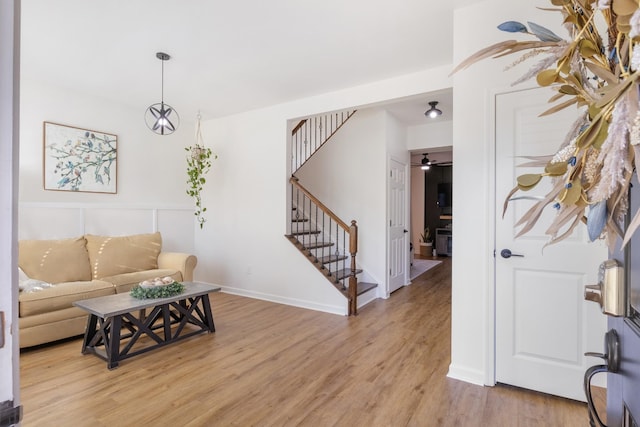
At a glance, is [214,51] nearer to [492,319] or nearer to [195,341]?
[195,341]

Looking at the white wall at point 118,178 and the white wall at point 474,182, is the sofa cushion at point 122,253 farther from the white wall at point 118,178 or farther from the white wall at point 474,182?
the white wall at point 474,182

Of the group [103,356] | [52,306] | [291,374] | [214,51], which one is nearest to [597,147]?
[291,374]

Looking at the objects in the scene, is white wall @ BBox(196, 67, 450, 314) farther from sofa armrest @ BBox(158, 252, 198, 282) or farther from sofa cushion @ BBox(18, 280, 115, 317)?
sofa cushion @ BBox(18, 280, 115, 317)

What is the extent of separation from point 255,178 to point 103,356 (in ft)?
9.10

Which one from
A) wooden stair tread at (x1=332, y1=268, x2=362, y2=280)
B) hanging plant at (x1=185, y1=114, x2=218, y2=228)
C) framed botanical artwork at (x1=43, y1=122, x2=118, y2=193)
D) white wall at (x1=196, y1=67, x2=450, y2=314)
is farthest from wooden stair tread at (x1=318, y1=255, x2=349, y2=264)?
framed botanical artwork at (x1=43, y1=122, x2=118, y2=193)

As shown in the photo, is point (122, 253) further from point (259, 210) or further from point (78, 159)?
point (259, 210)

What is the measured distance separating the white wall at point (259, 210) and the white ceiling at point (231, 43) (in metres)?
0.48

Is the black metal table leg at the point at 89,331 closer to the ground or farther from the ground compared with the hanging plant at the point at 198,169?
closer to the ground

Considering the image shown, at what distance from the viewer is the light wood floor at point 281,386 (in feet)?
6.50

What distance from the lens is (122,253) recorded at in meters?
4.01

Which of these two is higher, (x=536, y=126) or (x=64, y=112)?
(x=64, y=112)

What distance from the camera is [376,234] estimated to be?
4762 mm

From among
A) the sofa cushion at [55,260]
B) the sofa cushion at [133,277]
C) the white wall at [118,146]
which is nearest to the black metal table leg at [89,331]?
the sofa cushion at [133,277]

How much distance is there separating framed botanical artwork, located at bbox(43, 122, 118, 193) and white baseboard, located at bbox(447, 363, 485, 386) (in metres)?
4.51
